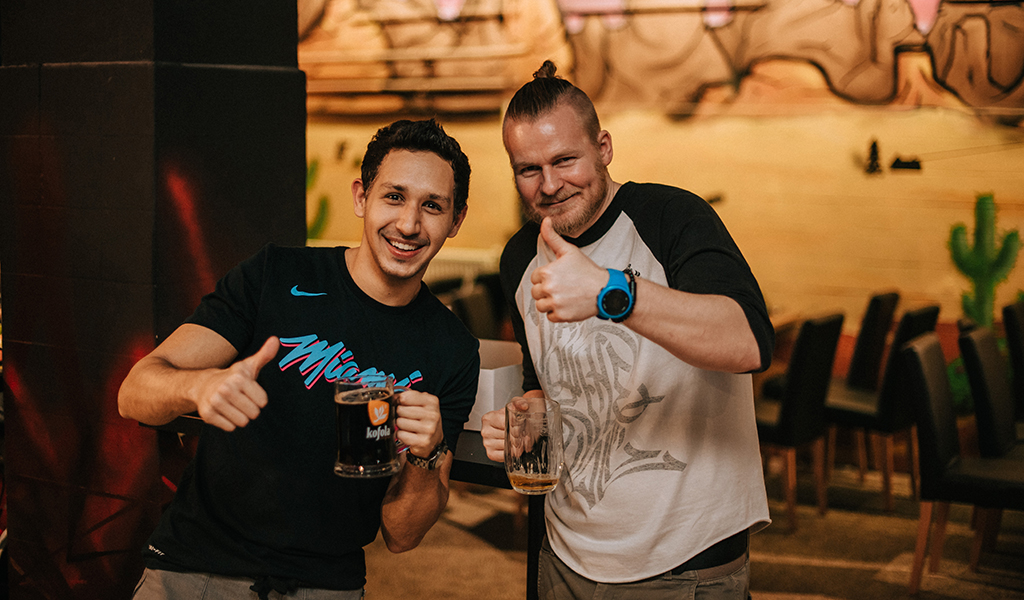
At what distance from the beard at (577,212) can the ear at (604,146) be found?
50 millimetres

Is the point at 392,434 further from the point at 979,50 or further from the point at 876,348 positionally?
the point at 979,50

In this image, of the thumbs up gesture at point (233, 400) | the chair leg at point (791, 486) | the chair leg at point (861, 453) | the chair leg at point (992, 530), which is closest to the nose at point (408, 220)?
the thumbs up gesture at point (233, 400)

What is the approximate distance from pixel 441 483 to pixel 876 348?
12.6ft

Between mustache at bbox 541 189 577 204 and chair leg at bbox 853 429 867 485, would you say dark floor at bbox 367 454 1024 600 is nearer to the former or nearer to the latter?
chair leg at bbox 853 429 867 485

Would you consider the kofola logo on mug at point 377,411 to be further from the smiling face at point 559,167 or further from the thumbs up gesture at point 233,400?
the smiling face at point 559,167

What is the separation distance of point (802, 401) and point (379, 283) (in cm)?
290

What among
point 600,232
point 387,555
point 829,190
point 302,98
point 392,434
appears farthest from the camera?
point 829,190

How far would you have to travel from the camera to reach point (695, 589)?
1.55m

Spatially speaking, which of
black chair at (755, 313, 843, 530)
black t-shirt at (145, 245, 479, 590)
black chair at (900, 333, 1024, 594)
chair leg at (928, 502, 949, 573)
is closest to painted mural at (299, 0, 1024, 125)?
black chair at (755, 313, 843, 530)

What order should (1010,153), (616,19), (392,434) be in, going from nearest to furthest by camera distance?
(392,434), (1010,153), (616,19)

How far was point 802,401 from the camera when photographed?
401 centimetres

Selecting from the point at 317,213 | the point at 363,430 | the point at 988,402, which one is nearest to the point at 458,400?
the point at 363,430

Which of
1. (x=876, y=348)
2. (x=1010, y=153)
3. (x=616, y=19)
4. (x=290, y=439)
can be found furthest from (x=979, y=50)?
(x=290, y=439)

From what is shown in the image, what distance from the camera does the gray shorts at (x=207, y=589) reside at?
1.63m
